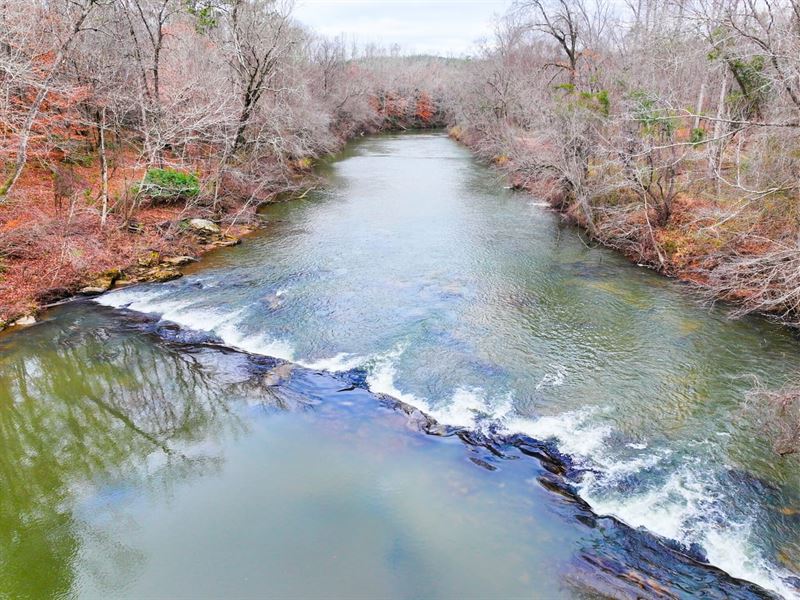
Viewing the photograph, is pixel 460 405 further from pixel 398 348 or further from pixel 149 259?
pixel 149 259

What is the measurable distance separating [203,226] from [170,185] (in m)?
2.24

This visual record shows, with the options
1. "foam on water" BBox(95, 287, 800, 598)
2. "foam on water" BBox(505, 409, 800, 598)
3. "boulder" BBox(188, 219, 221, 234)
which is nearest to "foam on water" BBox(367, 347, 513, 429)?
"foam on water" BBox(95, 287, 800, 598)

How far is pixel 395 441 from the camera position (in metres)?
9.01

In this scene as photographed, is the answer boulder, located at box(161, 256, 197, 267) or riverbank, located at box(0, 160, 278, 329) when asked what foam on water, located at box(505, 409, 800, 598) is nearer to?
boulder, located at box(161, 256, 197, 267)

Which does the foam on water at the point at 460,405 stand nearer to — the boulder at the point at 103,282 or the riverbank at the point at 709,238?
the riverbank at the point at 709,238

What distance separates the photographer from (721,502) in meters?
7.40

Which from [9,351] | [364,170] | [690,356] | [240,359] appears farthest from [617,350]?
[364,170]

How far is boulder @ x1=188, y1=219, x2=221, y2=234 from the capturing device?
726 inches

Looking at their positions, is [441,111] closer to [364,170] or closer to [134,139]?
[364,170]

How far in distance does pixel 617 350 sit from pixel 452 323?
370 centimetres

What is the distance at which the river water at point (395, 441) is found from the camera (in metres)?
6.78

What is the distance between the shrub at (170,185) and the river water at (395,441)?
5461 millimetres

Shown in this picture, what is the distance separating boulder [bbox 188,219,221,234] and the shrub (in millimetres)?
1540

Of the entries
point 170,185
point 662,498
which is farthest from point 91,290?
point 662,498
